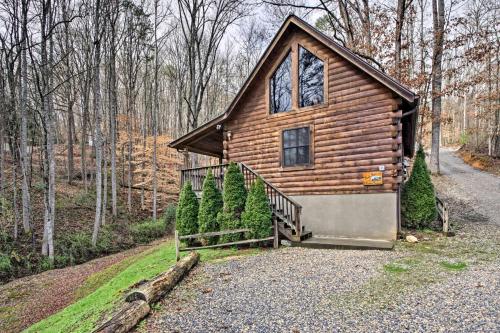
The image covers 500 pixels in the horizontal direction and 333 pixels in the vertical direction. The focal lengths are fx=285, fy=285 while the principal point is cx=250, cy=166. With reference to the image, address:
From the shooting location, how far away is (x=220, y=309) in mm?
4531

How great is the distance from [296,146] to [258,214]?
3013mm

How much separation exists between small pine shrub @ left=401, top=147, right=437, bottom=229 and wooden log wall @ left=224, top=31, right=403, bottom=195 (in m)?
1.53

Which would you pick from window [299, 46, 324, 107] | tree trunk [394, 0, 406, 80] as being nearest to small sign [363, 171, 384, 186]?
window [299, 46, 324, 107]

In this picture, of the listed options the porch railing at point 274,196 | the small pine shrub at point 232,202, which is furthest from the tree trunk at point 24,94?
the small pine shrub at point 232,202

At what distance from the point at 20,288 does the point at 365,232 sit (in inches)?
432

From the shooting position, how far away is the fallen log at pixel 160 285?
4.61 metres

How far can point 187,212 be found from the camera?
9.86 meters

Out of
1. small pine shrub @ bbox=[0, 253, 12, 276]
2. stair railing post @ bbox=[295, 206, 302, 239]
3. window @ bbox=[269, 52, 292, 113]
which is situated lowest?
small pine shrub @ bbox=[0, 253, 12, 276]

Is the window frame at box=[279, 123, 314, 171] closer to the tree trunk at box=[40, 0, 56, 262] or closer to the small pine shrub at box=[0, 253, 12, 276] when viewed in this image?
the tree trunk at box=[40, 0, 56, 262]

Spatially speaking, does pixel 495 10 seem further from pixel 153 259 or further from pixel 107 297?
pixel 107 297

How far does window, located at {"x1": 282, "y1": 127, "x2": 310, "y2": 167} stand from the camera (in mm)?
9953

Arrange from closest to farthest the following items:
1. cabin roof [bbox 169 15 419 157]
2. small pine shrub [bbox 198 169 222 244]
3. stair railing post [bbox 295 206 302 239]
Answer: cabin roof [bbox 169 15 419 157] < stair railing post [bbox 295 206 302 239] < small pine shrub [bbox 198 169 222 244]

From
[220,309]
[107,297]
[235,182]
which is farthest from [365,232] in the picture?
[107,297]

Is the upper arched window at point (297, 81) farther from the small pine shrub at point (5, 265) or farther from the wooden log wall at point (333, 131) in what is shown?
the small pine shrub at point (5, 265)
